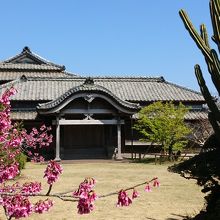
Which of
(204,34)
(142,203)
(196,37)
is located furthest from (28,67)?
(196,37)

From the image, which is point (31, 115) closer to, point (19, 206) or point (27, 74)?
point (27, 74)

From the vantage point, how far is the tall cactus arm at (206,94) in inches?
269

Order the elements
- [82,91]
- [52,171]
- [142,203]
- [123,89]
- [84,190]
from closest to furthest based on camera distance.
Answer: [84,190] → [52,171] → [142,203] → [82,91] → [123,89]

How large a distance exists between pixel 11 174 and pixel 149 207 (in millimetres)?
4907

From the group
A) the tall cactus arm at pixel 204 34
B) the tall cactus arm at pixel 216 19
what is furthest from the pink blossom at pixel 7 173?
the tall cactus arm at pixel 204 34

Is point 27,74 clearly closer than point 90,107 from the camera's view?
No

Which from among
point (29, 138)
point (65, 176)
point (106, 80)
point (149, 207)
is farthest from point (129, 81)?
point (149, 207)

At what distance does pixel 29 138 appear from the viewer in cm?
1267

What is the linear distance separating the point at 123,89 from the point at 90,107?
631cm

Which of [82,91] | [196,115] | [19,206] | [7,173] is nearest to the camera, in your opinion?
[19,206]

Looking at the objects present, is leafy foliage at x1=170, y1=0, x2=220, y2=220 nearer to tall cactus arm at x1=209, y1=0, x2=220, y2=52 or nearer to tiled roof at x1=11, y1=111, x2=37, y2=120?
tall cactus arm at x1=209, y1=0, x2=220, y2=52

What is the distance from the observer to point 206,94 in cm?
704

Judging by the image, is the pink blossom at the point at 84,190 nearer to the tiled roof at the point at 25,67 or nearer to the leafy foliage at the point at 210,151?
the leafy foliage at the point at 210,151

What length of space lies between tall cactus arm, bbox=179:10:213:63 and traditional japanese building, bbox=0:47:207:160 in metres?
18.2
